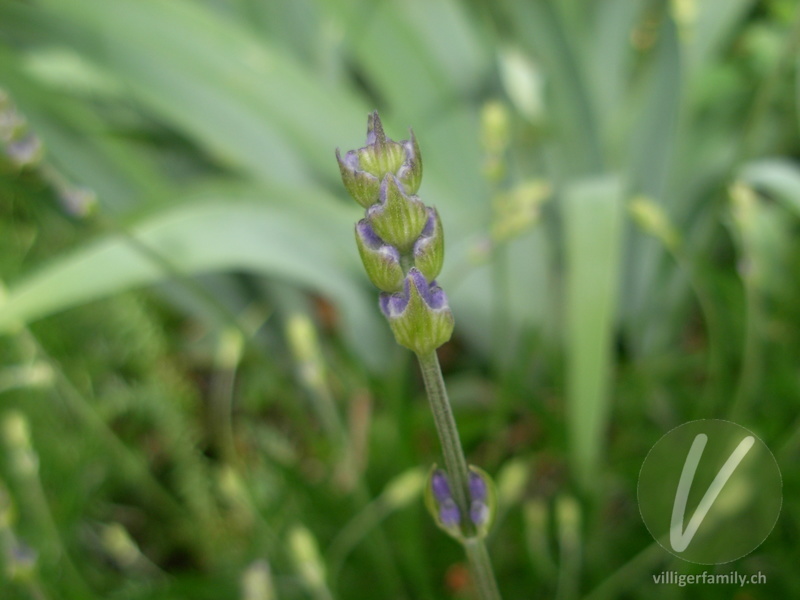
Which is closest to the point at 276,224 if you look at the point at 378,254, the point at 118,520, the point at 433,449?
the point at 433,449

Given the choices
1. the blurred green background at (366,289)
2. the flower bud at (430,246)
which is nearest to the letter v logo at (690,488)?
the blurred green background at (366,289)

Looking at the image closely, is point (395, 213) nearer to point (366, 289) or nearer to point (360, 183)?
point (360, 183)

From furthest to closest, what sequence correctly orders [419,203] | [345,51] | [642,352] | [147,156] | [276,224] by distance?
[345,51] < [147,156] < [642,352] < [276,224] < [419,203]

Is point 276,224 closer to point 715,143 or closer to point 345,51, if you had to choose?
point 345,51

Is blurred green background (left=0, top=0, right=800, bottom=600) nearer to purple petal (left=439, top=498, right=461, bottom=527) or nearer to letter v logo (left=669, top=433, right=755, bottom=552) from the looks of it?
letter v logo (left=669, top=433, right=755, bottom=552)

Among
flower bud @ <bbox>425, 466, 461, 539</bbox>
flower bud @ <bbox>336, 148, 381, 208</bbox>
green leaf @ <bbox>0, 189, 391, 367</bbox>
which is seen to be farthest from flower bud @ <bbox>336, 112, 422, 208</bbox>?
green leaf @ <bbox>0, 189, 391, 367</bbox>

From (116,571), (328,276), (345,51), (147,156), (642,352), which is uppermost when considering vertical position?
(345,51)
